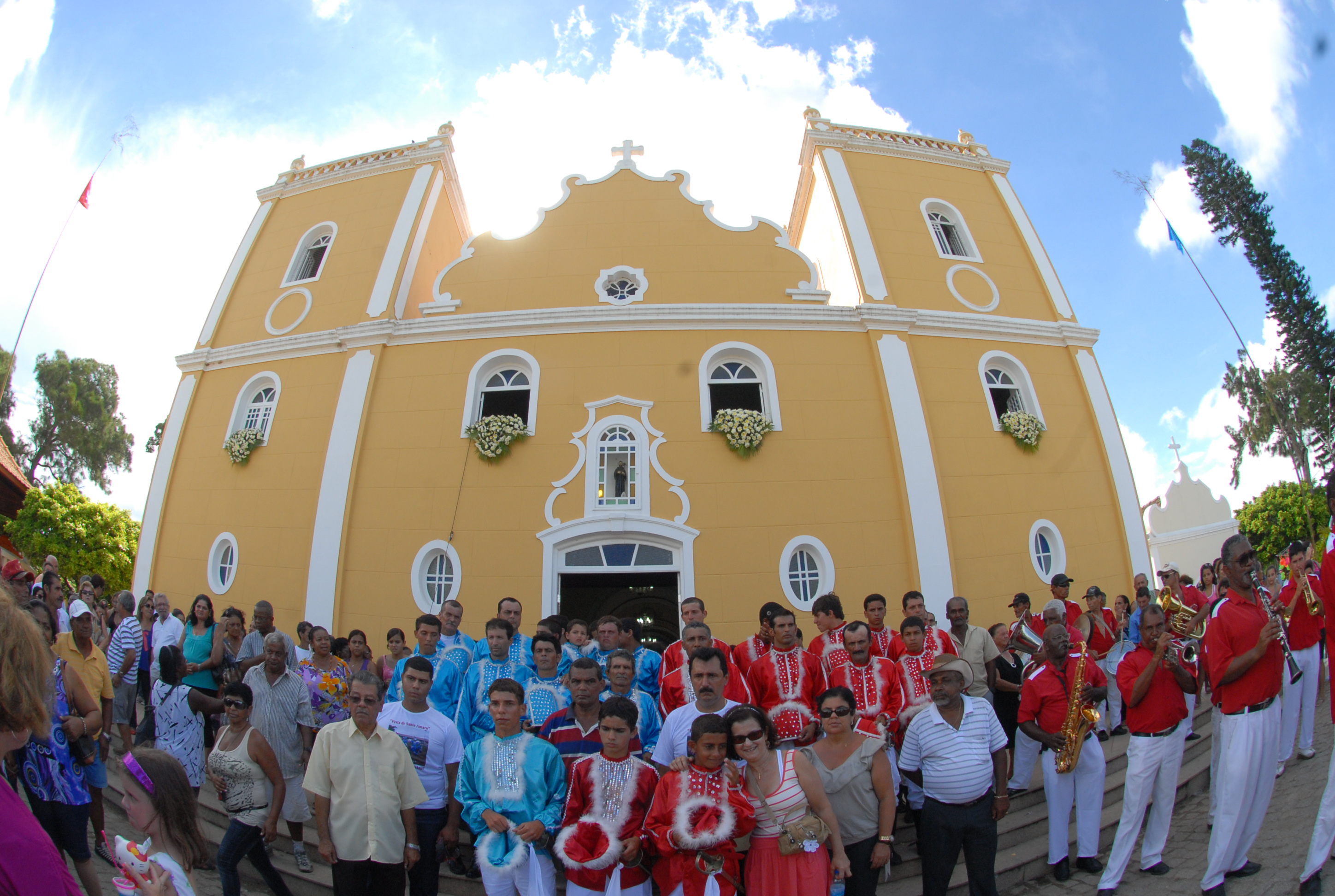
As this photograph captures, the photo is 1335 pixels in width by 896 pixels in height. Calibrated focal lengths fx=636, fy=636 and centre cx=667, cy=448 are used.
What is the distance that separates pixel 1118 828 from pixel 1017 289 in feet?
32.2

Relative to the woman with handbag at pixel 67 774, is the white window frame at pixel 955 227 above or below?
above

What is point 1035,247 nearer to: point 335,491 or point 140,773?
point 335,491

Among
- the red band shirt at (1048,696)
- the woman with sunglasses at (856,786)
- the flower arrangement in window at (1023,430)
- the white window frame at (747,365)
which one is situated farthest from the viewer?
the flower arrangement in window at (1023,430)

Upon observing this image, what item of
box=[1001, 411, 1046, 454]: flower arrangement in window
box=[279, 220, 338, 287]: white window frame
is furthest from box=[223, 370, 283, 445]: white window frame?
box=[1001, 411, 1046, 454]: flower arrangement in window

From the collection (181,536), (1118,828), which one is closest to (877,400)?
(1118,828)

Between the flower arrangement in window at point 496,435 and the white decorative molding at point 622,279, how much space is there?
106 inches

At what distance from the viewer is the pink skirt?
3258mm

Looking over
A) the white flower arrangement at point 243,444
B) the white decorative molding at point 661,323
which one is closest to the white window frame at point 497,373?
the white decorative molding at point 661,323

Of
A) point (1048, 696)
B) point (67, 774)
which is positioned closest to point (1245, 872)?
point (1048, 696)

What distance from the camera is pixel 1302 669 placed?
19.1ft

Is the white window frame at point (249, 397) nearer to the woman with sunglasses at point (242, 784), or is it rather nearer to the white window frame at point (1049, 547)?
the woman with sunglasses at point (242, 784)

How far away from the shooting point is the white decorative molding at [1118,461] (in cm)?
1033

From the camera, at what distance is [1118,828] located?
14.5 ft

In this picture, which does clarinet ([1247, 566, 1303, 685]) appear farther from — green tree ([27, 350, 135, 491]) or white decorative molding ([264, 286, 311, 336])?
green tree ([27, 350, 135, 491])
